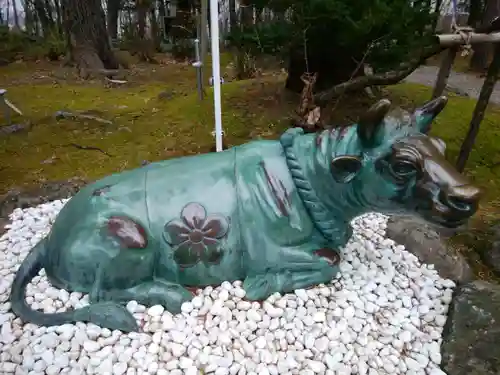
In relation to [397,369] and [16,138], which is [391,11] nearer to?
[397,369]

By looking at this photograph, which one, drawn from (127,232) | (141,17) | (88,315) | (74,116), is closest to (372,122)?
(127,232)

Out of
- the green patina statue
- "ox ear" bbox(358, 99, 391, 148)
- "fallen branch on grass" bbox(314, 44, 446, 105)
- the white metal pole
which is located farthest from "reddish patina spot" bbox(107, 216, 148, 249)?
"fallen branch on grass" bbox(314, 44, 446, 105)

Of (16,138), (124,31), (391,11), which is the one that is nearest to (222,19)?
(124,31)

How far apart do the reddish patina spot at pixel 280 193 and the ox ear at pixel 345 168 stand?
277 millimetres

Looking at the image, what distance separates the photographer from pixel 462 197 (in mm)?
2078

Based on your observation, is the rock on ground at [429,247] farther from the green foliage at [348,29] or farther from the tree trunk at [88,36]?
the tree trunk at [88,36]

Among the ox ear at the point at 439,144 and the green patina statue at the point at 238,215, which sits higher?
the ox ear at the point at 439,144

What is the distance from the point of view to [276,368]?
213 centimetres

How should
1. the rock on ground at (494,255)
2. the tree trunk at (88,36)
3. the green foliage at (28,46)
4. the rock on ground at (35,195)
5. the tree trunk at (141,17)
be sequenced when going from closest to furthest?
the rock on ground at (494,255)
the rock on ground at (35,195)
the tree trunk at (88,36)
the green foliage at (28,46)
the tree trunk at (141,17)

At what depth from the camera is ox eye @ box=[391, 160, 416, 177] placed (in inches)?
84.1

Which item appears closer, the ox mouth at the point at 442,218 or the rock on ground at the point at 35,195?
the ox mouth at the point at 442,218

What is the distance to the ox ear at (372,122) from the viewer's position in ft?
6.76

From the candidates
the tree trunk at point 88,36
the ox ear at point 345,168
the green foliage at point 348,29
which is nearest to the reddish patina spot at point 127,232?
the ox ear at point 345,168

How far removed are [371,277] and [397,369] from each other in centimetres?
63
